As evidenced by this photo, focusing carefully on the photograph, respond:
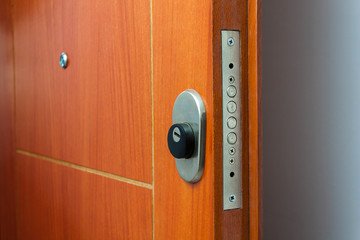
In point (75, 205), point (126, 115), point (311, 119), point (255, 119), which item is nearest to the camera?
point (255, 119)

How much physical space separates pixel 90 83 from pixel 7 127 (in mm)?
447

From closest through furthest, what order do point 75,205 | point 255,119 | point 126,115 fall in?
point 255,119 → point 126,115 → point 75,205

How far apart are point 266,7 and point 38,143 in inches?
25.2

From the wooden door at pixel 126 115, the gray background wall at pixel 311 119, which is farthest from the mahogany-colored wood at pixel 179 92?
the gray background wall at pixel 311 119

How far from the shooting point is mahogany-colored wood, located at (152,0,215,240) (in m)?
0.34

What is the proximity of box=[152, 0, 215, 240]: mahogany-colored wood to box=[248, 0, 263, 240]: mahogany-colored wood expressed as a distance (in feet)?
0.12

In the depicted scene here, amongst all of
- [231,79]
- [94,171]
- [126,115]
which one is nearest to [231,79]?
[231,79]

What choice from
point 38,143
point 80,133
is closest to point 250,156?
point 80,133

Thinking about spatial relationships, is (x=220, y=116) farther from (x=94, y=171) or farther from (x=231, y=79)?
(x=94, y=171)

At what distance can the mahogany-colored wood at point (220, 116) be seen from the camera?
328mm

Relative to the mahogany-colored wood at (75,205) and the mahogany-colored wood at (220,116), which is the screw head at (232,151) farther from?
the mahogany-colored wood at (75,205)

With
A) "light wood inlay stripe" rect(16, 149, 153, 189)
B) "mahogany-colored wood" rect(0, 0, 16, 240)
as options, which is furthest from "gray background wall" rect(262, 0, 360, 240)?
"mahogany-colored wood" rect(0, 0, 16, 240)

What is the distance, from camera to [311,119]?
0.86 metres

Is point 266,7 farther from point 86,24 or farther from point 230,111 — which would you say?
point 230,111
